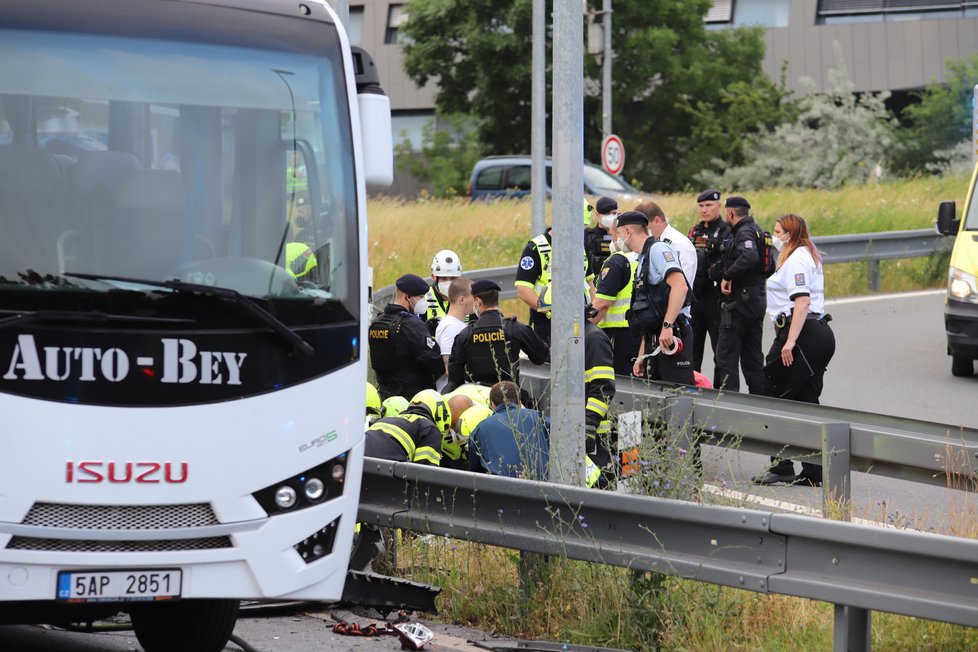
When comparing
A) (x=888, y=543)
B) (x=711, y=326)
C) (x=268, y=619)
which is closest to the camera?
(x=888, y=543)

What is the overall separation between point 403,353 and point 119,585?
5.18 metres

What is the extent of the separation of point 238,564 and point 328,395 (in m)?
0.79

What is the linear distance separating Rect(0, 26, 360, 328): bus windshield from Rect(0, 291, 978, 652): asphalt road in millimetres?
1889

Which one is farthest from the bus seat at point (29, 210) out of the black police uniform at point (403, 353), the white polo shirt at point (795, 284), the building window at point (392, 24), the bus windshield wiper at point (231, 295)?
the building window at point (392, 24)

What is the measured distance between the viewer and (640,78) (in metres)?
41.1

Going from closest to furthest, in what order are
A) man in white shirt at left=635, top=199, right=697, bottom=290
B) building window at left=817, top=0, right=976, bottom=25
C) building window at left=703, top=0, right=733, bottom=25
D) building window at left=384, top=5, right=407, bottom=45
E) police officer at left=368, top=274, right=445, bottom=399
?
police officer at left=368, top=274, right=445, bottom=399
man in white shirt at left=635, top=199, right=697, bottom=290
building window at left=817, top=0, right=976, bottom=25
building window at left=703, top=0, right=733, bottom=25
building window at left=384, top=5, right=407, bottom=45

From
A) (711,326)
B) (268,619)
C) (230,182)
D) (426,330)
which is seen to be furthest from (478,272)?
(230,182)

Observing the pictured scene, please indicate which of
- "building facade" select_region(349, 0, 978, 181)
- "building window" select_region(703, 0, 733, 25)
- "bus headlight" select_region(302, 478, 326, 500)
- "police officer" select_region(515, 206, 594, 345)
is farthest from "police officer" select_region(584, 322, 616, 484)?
"building window" select_region(703, 0, 733, 25)

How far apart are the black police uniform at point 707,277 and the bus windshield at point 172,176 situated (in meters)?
6.68

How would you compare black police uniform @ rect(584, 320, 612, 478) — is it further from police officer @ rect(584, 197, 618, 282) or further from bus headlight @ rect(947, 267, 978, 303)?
bus headlight @ rect(947, 267, 978, 303)

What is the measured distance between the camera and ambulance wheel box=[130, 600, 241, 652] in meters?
6.95

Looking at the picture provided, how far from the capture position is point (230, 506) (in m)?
6.17

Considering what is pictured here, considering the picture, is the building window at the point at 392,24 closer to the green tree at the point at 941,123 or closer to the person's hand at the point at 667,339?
the green tree at the point at 941,123

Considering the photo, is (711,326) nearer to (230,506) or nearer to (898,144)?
(230,506)
